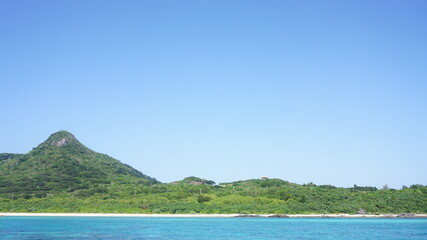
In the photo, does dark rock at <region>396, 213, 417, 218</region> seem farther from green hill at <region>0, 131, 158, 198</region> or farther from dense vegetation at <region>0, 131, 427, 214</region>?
green hill at <region>0, 131, 158, 198</region>


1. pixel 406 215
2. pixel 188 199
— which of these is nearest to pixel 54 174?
pixel 188 199

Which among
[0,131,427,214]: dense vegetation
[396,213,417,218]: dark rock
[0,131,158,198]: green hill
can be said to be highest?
[0,131,158,198]: green hill

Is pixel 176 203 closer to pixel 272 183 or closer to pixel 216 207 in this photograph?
pixel 216 207

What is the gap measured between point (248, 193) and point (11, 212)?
62.0 meters

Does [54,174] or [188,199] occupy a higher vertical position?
[54,174]

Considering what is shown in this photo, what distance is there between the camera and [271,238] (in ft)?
170

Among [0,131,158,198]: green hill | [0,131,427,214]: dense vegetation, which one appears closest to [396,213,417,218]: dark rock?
[0,131,427,214]: dense vegetation

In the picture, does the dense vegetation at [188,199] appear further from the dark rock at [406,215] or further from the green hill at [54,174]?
the dark rock at [406,215]

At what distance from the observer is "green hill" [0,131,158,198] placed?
461ft

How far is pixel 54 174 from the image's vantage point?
161 m

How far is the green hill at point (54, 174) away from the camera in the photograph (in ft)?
461

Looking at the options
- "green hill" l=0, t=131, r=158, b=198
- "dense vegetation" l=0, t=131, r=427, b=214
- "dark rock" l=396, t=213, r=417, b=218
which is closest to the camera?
"dark rock" l=396, t=213, r=417, b=218

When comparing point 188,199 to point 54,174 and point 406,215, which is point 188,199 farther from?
point 54,174

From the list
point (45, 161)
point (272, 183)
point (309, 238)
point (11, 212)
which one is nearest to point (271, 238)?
point (309, 238)
